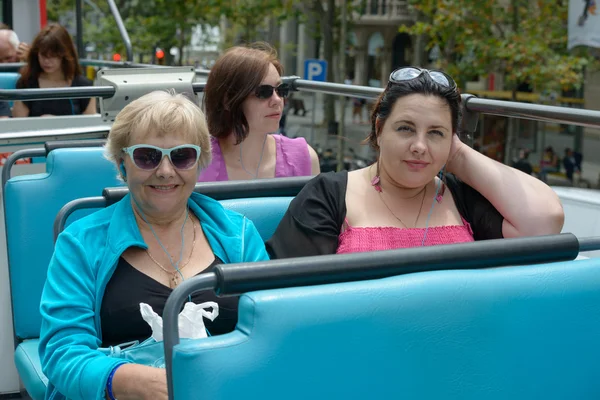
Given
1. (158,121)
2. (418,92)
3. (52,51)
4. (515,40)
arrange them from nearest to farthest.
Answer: (158,121) < (418,92) < (52,51) < (515,40)

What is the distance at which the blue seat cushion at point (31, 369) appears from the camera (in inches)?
116

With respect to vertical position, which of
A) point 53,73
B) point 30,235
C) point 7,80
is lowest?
point 30,235

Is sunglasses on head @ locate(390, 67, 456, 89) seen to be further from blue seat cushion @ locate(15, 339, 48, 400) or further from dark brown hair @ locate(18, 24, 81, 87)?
dark brown hair @ locate(18, 24, 81, 87)

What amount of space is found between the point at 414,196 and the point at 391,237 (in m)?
0.19

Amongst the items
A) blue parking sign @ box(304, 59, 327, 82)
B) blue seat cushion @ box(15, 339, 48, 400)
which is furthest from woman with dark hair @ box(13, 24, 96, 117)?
blue parking sign @ box(304, 59, 327, 82)

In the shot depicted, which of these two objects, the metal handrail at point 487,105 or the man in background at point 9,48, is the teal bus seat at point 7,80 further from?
the metal handrail at point 487,105

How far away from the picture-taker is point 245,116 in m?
3.79

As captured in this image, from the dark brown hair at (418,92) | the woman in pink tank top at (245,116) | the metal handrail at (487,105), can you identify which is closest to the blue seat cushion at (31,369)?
the woman in pink tank top at (245,116)

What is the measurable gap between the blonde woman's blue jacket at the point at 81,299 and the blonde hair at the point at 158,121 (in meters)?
0.17

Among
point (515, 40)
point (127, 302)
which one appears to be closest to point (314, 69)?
point (515, 40)

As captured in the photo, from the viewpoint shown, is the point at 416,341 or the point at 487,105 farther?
the point at 487,105

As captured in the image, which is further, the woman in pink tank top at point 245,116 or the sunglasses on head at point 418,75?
the woman in pink tank top at point 245,116

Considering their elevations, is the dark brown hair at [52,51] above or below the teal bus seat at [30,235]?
above

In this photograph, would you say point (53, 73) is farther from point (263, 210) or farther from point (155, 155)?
point (155, 155)
